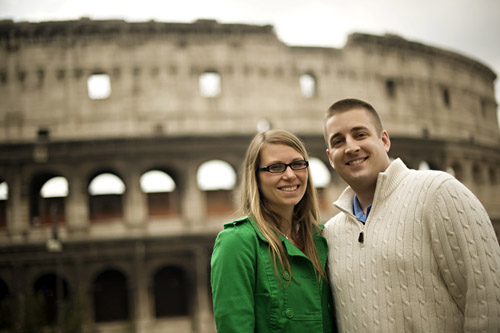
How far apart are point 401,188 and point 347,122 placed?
0.57 meters

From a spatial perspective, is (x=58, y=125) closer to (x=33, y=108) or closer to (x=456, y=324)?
(x=33, y=108)

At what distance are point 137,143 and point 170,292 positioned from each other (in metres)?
7.02

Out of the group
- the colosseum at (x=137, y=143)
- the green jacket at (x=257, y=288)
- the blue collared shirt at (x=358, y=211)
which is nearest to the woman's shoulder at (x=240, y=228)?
the green jacket at (x=257, y=288)

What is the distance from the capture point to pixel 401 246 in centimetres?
248

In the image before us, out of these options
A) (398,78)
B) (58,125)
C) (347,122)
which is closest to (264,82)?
(398,78)

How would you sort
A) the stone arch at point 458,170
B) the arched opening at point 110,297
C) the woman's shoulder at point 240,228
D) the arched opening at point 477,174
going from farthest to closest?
the arched opening at point 477,174, the stone arch at point 458,170, the arched opening at point 110,297, the woman's shoulder at point 240,228

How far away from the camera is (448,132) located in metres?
24.8

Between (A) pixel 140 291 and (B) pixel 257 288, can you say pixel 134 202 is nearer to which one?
(A) pixel 140 291

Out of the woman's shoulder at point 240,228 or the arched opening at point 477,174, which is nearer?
the woman's shoulder at point 240,228

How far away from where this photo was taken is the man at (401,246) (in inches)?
87.1

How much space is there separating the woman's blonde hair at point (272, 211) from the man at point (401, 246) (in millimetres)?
208

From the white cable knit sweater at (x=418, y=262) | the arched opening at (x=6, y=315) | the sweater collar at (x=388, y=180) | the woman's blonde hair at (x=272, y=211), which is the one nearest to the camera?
the white cable knit sweater at (x=418, y=262)

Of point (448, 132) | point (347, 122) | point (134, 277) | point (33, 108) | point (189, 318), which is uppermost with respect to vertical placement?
point (33, 108)

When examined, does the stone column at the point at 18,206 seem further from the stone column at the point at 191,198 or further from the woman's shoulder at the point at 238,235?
the woman's shoulder at the point at 238,235
